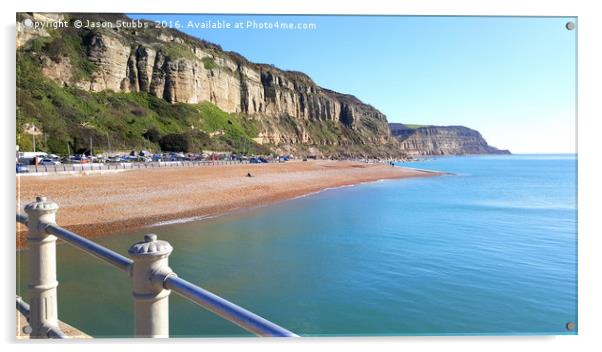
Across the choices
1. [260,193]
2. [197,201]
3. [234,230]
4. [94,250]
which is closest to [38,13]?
[94,250]

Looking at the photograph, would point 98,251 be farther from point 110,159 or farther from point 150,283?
point 110,159

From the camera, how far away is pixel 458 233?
460 inches

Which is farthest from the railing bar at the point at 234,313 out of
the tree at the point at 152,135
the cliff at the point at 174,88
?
the tree at the point at 152,135

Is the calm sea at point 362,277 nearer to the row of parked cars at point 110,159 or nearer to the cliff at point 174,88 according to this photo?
the row of parked cars at point 110,159

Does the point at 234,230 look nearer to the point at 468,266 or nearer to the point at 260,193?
the point at 468,266

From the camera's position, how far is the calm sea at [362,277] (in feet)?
17.9

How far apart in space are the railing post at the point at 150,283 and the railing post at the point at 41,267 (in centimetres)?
113

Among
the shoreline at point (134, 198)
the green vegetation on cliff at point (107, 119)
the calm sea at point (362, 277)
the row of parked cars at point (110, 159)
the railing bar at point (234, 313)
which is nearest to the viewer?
the railing bar at point (234, 313)

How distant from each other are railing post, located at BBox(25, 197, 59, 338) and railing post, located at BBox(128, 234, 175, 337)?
113cm

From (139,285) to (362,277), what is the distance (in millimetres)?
6082

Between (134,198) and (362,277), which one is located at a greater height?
(134,198)

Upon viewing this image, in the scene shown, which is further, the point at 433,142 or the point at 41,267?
the point at 433,142

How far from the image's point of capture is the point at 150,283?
2.00 metres

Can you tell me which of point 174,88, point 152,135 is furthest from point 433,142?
point 152,135
